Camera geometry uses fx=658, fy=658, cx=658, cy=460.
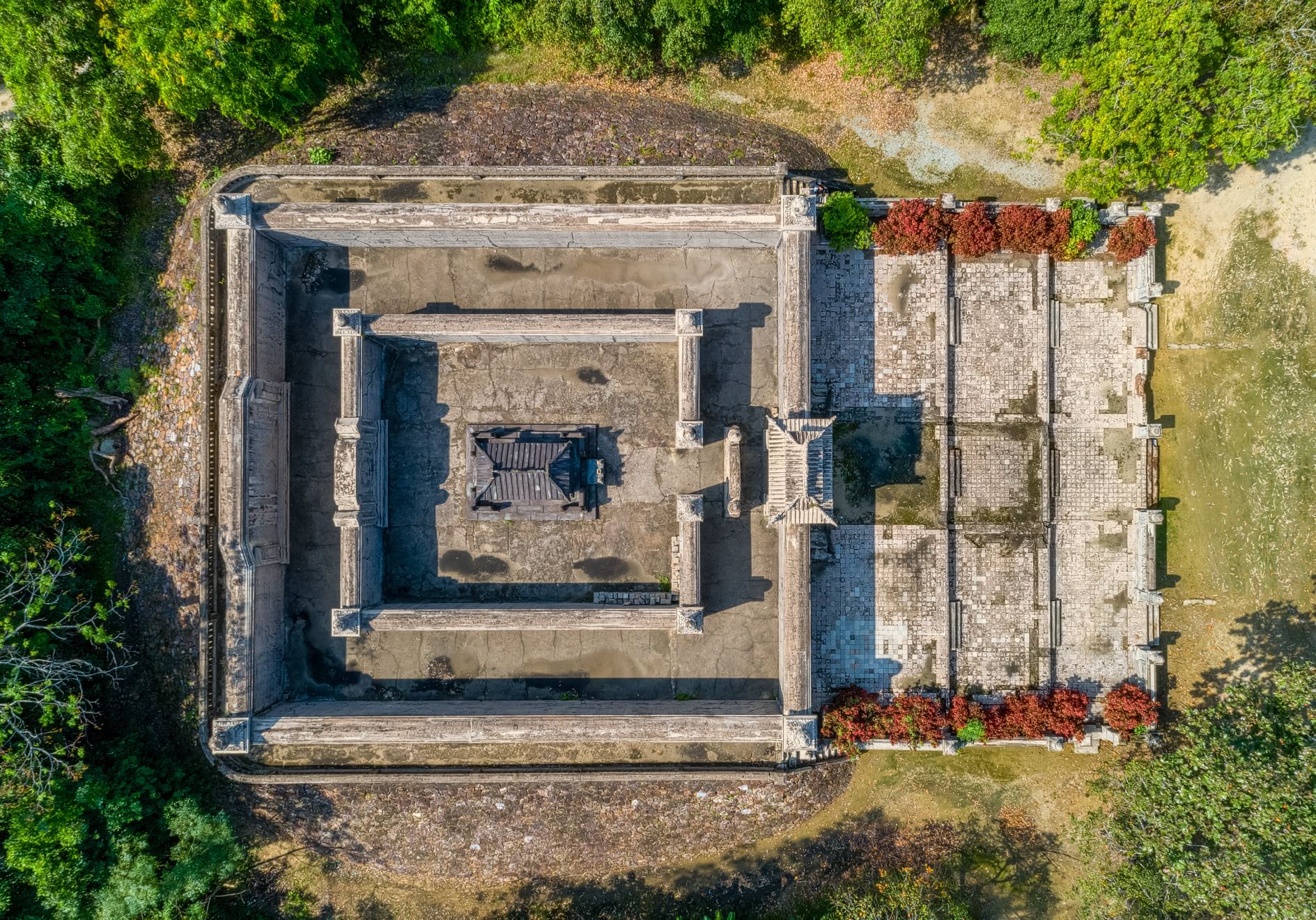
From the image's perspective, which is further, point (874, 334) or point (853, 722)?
point (874, 334)

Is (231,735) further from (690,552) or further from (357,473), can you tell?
(690,552)

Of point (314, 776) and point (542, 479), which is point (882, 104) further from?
point (314, 776)

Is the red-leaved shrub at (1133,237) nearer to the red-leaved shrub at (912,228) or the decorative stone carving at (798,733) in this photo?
the red-leaved shrub at (912,228)

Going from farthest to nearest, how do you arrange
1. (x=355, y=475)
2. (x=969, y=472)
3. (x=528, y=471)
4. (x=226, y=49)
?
(x=969, y=472) < (x=528, y=471) < (x=355, y=475) < (x=226, y=49)

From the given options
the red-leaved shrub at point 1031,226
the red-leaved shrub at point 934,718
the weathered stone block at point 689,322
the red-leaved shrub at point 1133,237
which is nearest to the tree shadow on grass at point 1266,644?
the red-leaved shrub at point 934,718

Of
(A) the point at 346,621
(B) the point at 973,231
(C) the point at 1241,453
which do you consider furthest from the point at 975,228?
(A) the point at 346,621

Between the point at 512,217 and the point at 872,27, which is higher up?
the point at 872,27
